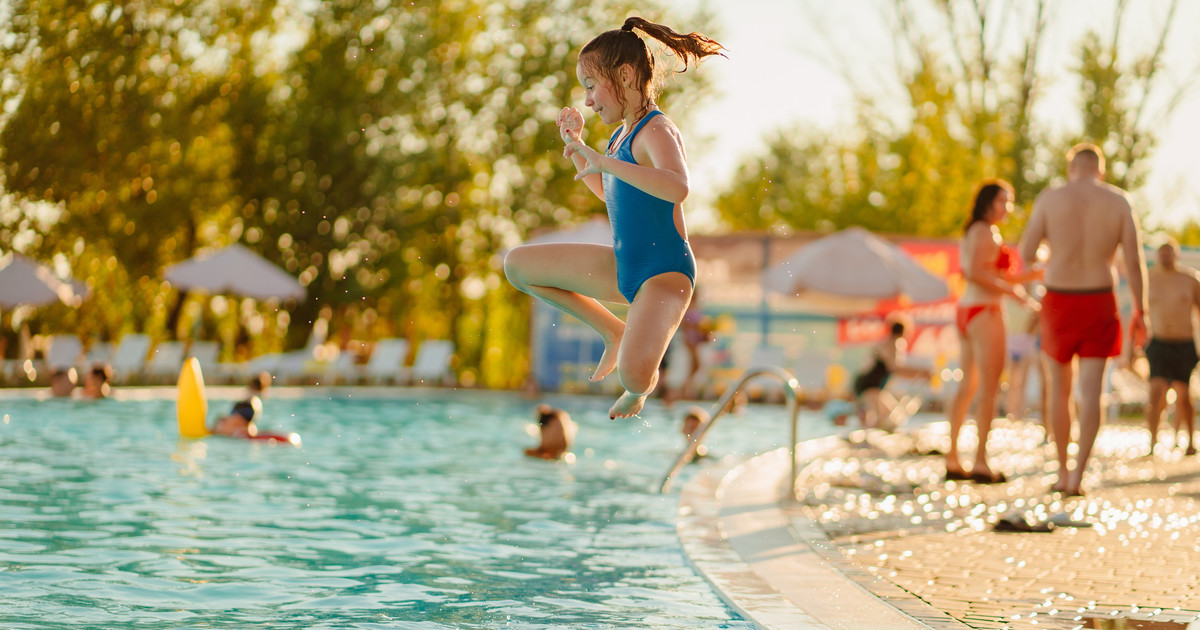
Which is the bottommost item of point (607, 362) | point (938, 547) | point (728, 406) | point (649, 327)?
point (938, 547)

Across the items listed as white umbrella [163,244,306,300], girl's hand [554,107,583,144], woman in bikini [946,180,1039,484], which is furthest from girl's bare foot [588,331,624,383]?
white umbrella [163,244,306,300]

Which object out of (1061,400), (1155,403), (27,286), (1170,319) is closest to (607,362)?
(1061,400)

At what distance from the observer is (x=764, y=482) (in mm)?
10156

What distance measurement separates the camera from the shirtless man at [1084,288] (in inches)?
357

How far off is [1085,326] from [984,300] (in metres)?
1.02

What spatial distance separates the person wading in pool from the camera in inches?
162

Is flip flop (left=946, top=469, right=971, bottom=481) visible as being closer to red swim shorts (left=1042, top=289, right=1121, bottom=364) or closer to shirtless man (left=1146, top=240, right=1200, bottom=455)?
red swim shorts (left=1042, top=289, right=1121, bottom=364)

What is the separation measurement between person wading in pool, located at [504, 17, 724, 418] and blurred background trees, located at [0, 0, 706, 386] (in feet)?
62.0

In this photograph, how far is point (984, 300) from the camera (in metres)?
9.98

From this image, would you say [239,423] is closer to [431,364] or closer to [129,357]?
[129,357]

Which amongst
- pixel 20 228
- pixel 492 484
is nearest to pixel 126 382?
pixel 20 228

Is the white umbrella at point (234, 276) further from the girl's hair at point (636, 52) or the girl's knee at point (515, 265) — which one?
the girl's hair at point (636, 52)

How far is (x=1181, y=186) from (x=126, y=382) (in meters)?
32.4

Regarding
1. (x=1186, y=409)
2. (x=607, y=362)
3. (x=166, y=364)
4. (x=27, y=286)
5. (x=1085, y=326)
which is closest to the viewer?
(x=607, y=362)
